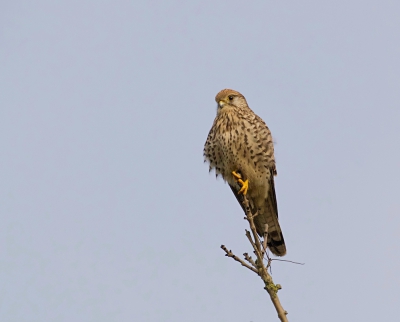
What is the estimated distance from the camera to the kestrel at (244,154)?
17.4ft

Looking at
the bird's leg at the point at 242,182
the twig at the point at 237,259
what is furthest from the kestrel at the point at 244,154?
the twig at the point at 237,259

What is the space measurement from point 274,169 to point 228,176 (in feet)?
1.55

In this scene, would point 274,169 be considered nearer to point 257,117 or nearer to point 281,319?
point 257,117

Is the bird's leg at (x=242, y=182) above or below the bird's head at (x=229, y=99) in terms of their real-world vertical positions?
below

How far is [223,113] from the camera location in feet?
18.4

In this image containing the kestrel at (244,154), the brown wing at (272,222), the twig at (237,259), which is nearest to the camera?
the twig at (237,259)

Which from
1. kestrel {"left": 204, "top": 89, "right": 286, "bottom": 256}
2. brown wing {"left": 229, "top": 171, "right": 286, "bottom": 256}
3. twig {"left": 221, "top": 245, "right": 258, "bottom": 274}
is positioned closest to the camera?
twig {"left": 221, "top": 245, "right": 258, "bottom": 274}

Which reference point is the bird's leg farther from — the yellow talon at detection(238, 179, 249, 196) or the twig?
the twig

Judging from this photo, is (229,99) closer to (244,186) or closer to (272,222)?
(244,186)

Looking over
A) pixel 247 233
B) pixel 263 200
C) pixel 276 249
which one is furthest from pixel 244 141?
pixel 247 233

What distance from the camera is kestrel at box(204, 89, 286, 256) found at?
209 inches

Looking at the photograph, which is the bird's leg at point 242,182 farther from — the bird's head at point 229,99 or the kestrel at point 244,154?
the bird's head at point 229,99

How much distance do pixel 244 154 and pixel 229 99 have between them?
71 cm

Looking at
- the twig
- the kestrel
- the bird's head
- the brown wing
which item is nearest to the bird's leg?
the kestrel
